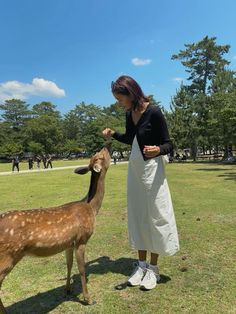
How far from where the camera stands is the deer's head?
14.8 feet

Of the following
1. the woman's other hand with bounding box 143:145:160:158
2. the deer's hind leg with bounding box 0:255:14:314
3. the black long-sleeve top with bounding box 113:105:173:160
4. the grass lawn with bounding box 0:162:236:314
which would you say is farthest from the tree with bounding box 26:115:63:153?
the deer's hind leg with bounding box 0:255:14:314

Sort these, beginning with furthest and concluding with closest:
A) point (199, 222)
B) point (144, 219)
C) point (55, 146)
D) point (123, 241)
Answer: point (55, 146) → point (199, 222) → point (123, 241) → point (144, 219)

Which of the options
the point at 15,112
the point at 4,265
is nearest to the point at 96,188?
the point at 4,265

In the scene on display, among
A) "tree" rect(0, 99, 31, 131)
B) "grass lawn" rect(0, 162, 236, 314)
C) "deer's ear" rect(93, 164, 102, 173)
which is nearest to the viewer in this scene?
"grass lawn" rect(0, 162, 236, 314)

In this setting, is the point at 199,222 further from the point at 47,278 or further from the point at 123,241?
the point at 47,278

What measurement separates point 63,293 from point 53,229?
1.12 m

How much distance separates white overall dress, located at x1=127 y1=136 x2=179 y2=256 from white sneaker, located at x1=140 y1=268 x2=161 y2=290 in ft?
0.89

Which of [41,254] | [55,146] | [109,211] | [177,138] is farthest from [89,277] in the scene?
Result: [55,146]

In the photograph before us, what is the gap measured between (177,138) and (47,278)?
43.0m

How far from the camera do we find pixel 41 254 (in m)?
3.91

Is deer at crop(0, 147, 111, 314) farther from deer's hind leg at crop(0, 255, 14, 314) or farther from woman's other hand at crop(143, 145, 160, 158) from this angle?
woman's other hand at crop(143, 145, 160, 158)

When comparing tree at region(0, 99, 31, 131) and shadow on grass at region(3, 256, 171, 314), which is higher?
tree at region(0, 99, 31, 131)

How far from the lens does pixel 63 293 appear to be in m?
4.61

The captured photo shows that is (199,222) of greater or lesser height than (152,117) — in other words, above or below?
below
